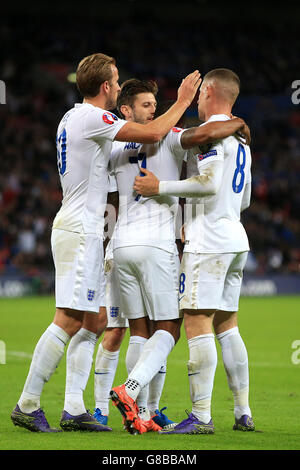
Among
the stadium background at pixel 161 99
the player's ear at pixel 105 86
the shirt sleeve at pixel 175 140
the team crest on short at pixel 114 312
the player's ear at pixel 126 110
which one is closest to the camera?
the shirt sleeve at pixel 175 140

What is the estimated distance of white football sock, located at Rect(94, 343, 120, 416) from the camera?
5664 mm

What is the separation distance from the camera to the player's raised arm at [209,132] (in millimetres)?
4984

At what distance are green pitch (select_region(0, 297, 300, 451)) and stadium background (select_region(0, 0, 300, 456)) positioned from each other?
3.6 inches

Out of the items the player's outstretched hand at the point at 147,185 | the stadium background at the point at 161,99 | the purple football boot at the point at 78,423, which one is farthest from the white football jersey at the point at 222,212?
the stadium background at the point at 161,99

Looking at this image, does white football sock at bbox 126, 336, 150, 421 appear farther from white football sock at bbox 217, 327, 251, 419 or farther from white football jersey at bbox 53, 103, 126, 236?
white football jersey at bbox 53, 103, 126, 236

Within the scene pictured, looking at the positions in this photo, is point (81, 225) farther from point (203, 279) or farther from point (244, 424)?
point (244, 424)

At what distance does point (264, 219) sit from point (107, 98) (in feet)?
65.5

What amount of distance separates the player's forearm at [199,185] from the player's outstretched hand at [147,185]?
0.04 meters

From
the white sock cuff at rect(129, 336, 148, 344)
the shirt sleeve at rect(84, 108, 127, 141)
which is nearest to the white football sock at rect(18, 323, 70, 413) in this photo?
the white sock cuff at rect(129, 336, 148, 344)

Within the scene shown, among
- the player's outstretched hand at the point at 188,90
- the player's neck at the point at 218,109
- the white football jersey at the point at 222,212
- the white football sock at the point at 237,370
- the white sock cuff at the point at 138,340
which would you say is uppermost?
the player's outstretched hand at the point at 188,90

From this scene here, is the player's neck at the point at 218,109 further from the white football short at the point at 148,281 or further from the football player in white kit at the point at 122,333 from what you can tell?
the white football short at the point at 148,281

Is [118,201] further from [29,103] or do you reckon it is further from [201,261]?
[29,103]
